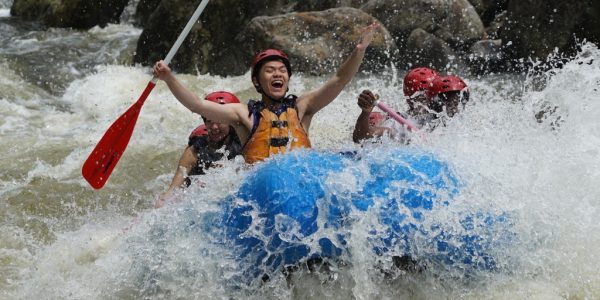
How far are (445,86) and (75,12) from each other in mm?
11584

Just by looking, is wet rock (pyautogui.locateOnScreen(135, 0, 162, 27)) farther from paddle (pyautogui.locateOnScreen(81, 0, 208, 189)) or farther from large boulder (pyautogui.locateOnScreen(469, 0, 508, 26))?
paddle (pyautogui.locateOnScreen(81, 0, 208, 189))

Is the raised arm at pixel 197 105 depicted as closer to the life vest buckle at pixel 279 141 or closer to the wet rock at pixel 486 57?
the life vest buckle at pixel 279 141

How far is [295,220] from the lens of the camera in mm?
3471

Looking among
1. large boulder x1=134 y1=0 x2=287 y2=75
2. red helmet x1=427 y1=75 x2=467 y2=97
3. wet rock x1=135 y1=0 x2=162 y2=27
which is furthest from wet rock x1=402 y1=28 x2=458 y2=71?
wet rock x1=135 y1=0 x2=162 y2=27

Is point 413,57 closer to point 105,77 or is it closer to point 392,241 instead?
point 105,77

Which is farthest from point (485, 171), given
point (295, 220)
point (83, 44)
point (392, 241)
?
point (83, 44)

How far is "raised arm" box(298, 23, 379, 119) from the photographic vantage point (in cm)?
427

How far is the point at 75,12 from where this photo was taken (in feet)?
49.3

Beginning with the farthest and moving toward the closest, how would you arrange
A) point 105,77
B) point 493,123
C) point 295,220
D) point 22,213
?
1. point 105,77
2. point 22,213
3. point 493,123
4. point 295,220

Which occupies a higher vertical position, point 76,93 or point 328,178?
point 328,178

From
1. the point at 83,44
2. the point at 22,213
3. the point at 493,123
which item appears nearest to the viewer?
the point at 493,123

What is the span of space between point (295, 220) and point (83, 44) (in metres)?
10.9

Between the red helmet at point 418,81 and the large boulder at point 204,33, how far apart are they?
5.14 metres

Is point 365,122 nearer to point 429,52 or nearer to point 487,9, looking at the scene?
point 429,52
